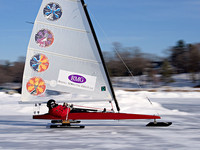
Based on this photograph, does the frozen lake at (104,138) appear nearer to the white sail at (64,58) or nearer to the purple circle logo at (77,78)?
the white sail at (64,58)

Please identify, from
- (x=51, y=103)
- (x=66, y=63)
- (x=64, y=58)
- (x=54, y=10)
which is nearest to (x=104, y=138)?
(x=51, y=103)

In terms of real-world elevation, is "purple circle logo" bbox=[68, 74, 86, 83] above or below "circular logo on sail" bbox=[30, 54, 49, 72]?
below

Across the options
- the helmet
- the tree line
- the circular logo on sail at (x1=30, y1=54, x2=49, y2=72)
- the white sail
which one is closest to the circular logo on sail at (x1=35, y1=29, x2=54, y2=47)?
the white sail

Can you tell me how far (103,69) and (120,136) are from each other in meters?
2.05

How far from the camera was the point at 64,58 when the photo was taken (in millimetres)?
8742

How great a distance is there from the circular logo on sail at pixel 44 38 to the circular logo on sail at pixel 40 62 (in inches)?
13.3

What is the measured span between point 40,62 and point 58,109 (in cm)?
143

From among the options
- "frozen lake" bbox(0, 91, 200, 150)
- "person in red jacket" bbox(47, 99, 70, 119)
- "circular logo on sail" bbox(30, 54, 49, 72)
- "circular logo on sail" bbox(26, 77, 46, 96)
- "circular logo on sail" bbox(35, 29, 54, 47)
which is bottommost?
"frozen lake" bbox(0, 91, 200, 150)

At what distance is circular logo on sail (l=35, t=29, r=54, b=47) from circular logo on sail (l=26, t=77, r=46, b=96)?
39.0 inches

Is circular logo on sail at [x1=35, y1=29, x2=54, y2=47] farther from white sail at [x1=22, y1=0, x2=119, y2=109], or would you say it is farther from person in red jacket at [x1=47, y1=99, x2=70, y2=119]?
person in red jacket at [x1=47, y1=99, x2=70, y2=119]

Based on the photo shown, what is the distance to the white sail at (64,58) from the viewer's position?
8.59 meters

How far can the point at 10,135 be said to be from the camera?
762 centimetres

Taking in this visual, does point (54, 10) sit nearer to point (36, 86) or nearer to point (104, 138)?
point (36, 86)

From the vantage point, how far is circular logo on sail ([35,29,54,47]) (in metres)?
8.79
